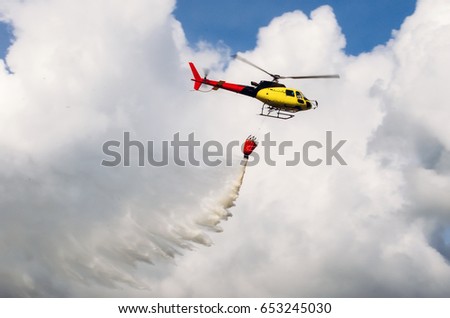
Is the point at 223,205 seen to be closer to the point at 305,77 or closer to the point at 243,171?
the point at 243,171

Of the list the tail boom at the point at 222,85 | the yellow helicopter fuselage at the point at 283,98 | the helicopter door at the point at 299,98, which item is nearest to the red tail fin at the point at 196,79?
the tail boom at the point at 222,85

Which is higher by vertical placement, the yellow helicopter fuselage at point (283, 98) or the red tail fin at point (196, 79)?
the red tail fin at point (196, 79)

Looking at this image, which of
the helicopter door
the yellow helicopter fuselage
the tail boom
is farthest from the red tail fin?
the helicopter door

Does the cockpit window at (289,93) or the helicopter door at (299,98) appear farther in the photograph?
the helicopter door at (299,98)

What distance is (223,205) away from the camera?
64.2 m

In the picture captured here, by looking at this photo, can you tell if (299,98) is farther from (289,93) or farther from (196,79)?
(196,79)

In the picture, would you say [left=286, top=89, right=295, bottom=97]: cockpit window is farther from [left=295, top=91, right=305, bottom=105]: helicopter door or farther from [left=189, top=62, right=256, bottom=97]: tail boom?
[left=189, top=62, right=256, bottom=97]: tail boom

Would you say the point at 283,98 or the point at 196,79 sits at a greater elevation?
the point at 196,79

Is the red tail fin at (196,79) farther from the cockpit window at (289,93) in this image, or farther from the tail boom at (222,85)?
the cockpit window at (289,93)

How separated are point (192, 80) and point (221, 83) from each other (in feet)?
11.7

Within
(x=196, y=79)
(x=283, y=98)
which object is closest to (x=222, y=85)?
(x=196, y=79)

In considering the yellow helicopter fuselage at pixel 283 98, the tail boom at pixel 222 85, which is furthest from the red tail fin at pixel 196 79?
the yellow helicopter fuselage at pixel 283 98

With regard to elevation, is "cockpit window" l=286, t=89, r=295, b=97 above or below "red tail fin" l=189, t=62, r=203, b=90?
below
